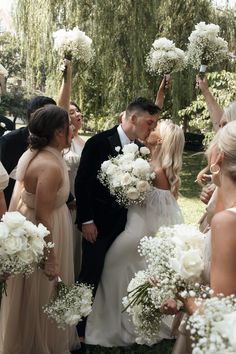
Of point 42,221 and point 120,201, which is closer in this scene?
point 42,221

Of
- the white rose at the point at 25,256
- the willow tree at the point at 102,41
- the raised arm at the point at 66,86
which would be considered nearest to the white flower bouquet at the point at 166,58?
the raised arm at the point at 66,86

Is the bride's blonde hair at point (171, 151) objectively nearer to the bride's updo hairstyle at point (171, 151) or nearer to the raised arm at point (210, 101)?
the bride's updo hairstyle at point (171, 151)

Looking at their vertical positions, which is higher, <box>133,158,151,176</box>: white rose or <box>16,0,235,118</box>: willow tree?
<box>133,158,151,176</box>: white rose

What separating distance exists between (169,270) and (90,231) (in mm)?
2051

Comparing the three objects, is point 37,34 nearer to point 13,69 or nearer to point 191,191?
point 191,191

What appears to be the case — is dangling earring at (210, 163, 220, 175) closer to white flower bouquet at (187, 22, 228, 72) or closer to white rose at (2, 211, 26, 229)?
white rose at (2, 211, 26, 229)

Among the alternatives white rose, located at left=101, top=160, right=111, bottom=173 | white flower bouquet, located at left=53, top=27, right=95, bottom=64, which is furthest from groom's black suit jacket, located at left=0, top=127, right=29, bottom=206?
white flower bouquet, located at left=53, top=27, right=95, bottom=64

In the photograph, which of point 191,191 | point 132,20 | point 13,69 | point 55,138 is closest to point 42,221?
point 55,138

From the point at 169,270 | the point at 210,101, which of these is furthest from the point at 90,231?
the point at 169,270

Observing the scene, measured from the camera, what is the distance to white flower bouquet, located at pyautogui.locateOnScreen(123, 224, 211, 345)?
2221mm

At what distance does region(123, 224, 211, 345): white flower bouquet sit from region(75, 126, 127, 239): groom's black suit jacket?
1626mm

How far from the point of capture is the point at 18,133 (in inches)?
171

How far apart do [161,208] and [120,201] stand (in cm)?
59

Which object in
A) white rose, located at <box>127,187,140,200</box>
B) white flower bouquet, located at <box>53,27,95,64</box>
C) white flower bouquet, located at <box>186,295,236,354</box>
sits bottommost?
white rose, located at <box>127,187,140,200</box>
